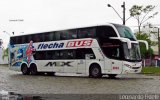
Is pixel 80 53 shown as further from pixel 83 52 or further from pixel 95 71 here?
pixel 95 71

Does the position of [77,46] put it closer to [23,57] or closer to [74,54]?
[74,54]

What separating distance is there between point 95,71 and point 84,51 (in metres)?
1.65

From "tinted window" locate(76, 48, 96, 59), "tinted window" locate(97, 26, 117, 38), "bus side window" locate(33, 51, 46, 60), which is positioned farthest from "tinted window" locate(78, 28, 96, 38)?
"bus side window" locate(33, 51, 46, 60)

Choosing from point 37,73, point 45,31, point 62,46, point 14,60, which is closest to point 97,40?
point 62,46

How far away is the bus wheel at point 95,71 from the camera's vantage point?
2603cm

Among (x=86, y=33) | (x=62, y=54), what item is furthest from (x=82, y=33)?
(x=62, y=54)

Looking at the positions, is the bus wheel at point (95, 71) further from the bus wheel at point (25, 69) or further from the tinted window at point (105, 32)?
the bus wheel at point (25, 69)

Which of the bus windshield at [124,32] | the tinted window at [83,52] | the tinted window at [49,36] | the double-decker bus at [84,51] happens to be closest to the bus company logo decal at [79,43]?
the double-decker bus at [84,51]

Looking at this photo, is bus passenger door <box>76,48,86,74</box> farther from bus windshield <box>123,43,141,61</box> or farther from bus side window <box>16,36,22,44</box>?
bus side window <box>16,36,22,44</box>

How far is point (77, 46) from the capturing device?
27.2 metres

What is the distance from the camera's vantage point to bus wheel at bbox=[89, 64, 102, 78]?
2603 centimetres

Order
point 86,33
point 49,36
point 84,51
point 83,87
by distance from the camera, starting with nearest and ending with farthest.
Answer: point 83,87, point 86,33, point 84,51, point 49,36

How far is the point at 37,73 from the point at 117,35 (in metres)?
9.85

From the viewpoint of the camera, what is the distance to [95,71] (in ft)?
86.2
